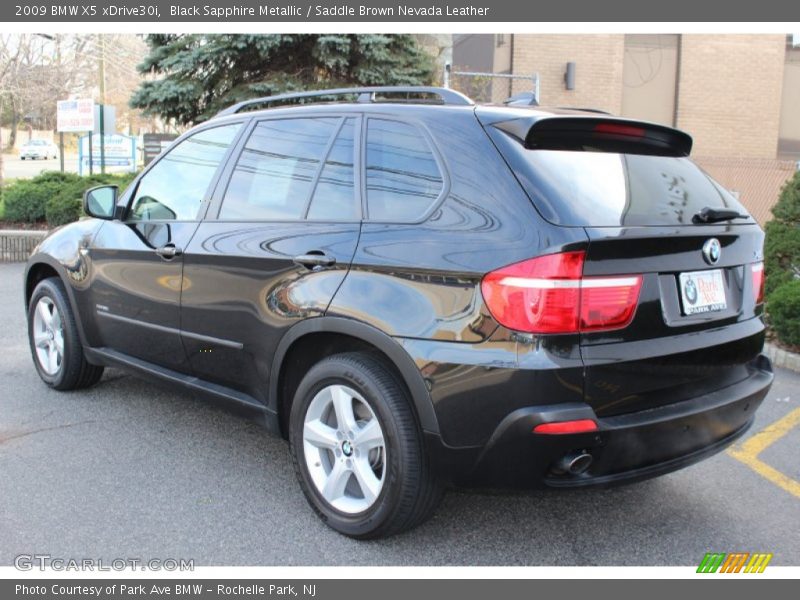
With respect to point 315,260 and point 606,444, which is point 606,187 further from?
point 315,260

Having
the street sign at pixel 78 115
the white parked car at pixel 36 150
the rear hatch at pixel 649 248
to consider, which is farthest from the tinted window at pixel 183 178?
the white parked car at pixel 36 150

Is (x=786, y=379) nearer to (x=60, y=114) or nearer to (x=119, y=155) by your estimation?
(x=60, y=114)

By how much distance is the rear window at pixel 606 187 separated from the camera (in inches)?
105

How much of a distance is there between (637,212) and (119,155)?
28.8 meters

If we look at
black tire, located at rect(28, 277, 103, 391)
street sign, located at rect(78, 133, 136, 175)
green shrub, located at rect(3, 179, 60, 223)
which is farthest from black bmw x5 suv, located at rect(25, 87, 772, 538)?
street sign, located at rect(78, 133, 136, 175)

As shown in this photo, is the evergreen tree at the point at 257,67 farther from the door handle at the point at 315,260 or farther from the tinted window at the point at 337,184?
the door handle at the point at 315,260

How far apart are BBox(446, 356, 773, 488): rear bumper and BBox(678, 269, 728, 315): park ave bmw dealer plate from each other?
→ 13.5 inches

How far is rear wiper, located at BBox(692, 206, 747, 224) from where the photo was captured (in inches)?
118

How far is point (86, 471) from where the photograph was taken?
12.5 ft

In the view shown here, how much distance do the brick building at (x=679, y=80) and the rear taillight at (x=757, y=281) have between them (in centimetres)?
1088

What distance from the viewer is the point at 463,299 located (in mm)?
2670

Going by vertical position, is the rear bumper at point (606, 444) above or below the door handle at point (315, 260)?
below

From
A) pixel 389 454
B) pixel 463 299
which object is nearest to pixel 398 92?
pixel 463 299

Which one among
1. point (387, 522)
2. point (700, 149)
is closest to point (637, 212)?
point (387, 522)
